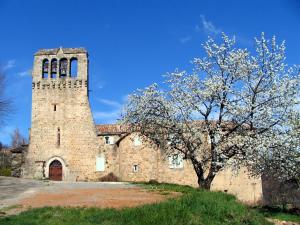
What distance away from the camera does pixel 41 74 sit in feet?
160

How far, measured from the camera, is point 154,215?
49.0 feet

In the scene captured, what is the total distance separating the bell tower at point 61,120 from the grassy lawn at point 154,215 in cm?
3034

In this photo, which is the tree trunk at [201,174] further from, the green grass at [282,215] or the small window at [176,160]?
the green grass at [282,215]

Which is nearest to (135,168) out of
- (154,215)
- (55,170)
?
(55,170)

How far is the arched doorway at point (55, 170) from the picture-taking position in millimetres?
46281

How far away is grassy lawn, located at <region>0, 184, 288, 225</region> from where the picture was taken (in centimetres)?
1466

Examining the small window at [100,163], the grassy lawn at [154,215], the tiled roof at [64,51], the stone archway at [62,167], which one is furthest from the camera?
the tiled roof at [64,51]

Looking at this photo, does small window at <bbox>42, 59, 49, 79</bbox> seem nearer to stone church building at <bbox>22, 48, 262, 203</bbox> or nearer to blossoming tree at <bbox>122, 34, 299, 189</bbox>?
stone church building at <bbox>22, 48, 262, 203</bbox>

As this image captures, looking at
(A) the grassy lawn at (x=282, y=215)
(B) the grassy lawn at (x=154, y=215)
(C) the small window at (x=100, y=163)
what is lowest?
(A) the grassy lawn at (x=282, y=215)

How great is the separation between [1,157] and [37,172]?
1893 centimetres

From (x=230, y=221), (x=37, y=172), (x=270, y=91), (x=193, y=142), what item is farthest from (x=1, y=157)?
(x=230, y=221)

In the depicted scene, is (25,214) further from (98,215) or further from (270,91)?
(270,91)

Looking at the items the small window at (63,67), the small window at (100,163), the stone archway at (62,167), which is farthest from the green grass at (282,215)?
the small window at (63,67)

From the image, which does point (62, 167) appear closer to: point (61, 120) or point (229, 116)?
point (61, 120)
